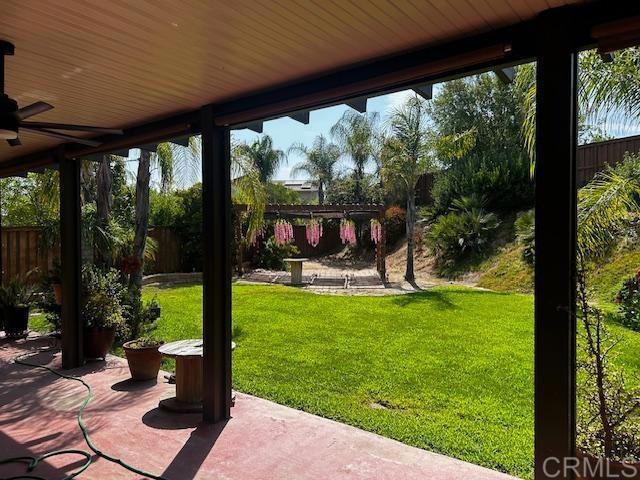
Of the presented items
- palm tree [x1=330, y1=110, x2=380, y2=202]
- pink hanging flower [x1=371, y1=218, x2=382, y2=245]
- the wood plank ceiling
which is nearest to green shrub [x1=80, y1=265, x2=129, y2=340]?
the wood plank ceiling

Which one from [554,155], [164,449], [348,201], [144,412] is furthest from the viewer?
[348,201]

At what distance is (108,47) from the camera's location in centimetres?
243

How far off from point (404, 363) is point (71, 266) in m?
3.71

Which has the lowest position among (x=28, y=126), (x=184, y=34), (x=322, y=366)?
(x=322, y=366)

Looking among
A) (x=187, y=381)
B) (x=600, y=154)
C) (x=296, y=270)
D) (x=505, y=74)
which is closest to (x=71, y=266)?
(x=187, y=381)

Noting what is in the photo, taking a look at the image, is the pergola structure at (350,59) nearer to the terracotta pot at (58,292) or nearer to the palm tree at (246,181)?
the terracotta pot at (58,292)

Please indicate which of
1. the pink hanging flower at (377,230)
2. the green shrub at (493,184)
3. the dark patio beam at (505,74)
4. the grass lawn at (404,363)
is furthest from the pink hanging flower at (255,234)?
the dark patio beam at (505,74)

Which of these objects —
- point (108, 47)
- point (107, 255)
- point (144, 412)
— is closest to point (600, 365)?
point (108, 47)

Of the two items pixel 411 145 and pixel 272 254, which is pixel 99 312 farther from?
pixel 272 254

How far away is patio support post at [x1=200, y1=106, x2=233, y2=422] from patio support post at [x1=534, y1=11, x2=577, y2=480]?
230 cm

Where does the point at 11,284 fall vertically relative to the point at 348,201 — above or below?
below

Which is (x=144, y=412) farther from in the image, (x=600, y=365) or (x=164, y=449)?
(x=600, y=365)

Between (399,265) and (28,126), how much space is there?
13.6m

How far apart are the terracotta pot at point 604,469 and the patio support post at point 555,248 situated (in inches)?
2.5
